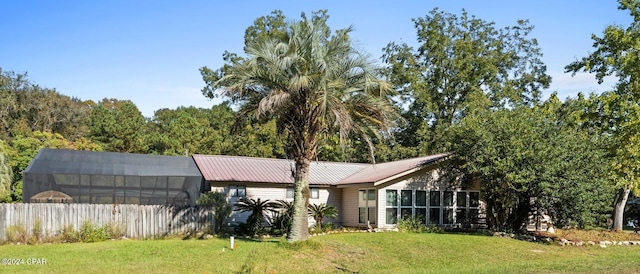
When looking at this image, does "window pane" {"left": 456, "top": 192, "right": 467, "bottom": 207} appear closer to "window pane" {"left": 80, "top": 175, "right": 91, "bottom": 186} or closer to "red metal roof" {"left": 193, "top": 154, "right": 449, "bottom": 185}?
"red metal roof" {"left": 193, "top": 154, "right": 449, "bottom": 185}

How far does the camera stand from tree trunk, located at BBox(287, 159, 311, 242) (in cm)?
1784

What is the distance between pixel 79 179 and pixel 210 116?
31.8 metres

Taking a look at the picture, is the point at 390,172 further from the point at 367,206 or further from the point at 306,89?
the point at 306,89

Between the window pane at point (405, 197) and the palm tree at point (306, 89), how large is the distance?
24.7ft

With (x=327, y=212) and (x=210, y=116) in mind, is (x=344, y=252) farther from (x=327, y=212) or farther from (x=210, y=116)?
(x=210, y=116)

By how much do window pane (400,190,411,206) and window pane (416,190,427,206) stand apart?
44 cm

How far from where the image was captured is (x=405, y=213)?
998 inches

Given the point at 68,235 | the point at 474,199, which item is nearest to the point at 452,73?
the point at 474,199

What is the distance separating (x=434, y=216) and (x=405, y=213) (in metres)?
1.66

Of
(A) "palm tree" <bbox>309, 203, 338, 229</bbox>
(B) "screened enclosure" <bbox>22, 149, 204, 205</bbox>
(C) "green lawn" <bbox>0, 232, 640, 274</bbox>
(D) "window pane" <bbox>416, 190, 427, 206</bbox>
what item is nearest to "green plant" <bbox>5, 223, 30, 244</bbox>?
(C) "green lawn" <bbox>0, 232, 640, 274</bbox>

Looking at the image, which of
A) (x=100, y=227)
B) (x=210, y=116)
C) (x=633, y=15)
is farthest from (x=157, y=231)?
(x=210, y=116)

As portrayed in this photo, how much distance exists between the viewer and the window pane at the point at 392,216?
25.0 m

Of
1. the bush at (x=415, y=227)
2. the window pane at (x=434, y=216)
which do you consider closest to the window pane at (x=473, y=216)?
the window pane at (x=434, y=216)

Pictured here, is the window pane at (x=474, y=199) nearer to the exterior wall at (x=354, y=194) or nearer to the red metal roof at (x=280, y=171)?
the exterior wall at (x=354, y=194)
